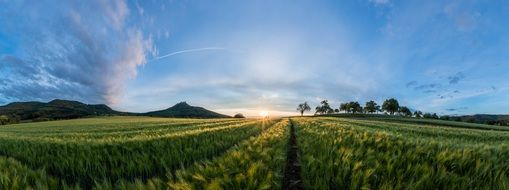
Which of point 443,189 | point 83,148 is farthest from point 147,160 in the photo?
point 443,189

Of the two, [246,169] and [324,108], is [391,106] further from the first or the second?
[246,169]

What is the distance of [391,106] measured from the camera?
142 metres

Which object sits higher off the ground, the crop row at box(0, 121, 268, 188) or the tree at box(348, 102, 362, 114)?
the tree at box(348, 102, 362, 114)

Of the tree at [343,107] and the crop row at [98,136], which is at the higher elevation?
the tree at [343,107]

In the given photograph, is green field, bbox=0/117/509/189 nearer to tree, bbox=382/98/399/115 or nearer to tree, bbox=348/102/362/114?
tree, bbox=382/98/399/115

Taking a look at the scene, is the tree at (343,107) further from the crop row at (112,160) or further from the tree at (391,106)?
the crop row at (112,160)

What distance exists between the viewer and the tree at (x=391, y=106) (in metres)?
142

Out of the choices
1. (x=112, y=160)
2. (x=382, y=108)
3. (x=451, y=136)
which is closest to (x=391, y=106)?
(x=382, y=108)

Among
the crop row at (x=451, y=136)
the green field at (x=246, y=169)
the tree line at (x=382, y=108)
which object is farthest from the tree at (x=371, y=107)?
the green field at (x=246, y=169)

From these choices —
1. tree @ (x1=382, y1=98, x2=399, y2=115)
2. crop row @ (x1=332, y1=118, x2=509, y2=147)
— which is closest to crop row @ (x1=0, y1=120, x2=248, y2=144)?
crop row @ (x1=332, y1=118, x2=509, y2=147)

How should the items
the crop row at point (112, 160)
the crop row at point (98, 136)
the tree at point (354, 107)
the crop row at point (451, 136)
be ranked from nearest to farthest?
the crop row at point (112, 160) < the crop row at point (98, 136) < the crop row at point (451, 136) < the tree at point (354, 107)

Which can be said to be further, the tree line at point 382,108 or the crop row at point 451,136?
the tree line at point 382,108

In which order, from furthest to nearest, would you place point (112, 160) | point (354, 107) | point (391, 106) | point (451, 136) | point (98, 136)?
point (354, 107) < point (391, 106) < point (451, 136) < point (98, 136) < point (112, 160)

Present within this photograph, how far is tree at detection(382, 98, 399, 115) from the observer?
142125mm
